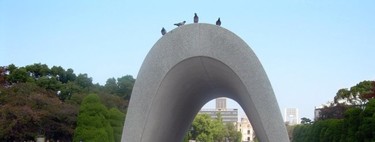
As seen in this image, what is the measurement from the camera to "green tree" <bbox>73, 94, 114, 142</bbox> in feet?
75.3

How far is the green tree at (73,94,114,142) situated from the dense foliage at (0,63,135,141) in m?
0.21

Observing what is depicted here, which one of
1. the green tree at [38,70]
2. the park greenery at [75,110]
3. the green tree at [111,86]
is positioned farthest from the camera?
the green tree at [111,86]

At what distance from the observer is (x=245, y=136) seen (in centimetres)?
11794

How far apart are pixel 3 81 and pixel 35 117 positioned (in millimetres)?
8538

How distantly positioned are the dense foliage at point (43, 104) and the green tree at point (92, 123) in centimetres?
21

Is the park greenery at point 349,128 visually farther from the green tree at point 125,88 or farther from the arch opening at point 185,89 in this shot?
the green tree at point 125,88

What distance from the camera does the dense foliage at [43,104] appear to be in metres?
A: 29.4

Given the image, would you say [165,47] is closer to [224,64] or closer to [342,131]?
[224,64]

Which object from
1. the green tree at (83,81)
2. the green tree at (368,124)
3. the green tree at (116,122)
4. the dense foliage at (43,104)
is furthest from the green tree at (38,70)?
the green tree at (368,124)

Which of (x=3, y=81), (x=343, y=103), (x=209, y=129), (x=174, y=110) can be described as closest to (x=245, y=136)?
(x=209, y=129)

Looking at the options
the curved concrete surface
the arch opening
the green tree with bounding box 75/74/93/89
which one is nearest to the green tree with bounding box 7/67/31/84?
the green tree with bounding box 75/74/93/89

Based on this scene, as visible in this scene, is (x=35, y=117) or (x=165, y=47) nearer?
(x=165, y=47)

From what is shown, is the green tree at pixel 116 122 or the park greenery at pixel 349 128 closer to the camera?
the park greenery at pixel 349 128

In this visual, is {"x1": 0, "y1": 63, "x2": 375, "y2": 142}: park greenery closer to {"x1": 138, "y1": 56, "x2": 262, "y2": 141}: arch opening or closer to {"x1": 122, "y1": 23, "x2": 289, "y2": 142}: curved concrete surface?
{"x1": 138, "y1": 56, "x2": 262, "y2": 141}: arch opening
